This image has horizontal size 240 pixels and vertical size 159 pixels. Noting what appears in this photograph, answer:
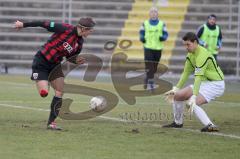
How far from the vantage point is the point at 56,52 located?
1155 cm

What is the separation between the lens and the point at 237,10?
29359 millimetres

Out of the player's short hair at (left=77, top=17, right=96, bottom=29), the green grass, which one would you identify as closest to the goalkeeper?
the green grass

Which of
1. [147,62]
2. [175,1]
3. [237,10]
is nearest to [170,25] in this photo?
[175,1]

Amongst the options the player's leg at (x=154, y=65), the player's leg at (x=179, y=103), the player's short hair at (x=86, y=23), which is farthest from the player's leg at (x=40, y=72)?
the player's leg at (x=154, y=65)

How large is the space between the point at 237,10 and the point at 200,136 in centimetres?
1915

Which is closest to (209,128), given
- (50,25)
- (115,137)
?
(115,137)

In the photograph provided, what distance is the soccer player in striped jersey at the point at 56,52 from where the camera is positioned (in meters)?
11.4

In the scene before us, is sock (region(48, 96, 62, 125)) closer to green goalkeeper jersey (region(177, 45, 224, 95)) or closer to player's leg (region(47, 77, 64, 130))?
player's leg (region(47, 77, 64, 130))

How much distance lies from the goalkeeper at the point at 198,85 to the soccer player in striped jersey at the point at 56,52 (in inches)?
64.0

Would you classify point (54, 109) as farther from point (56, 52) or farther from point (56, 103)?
point (56, 52)

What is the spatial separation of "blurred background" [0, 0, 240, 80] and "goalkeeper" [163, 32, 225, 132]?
1613 cm

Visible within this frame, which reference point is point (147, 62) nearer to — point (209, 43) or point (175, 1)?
point (209, 43)

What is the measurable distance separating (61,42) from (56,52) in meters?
0.19

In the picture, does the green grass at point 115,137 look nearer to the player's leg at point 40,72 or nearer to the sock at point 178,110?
the sock at point 178,110
